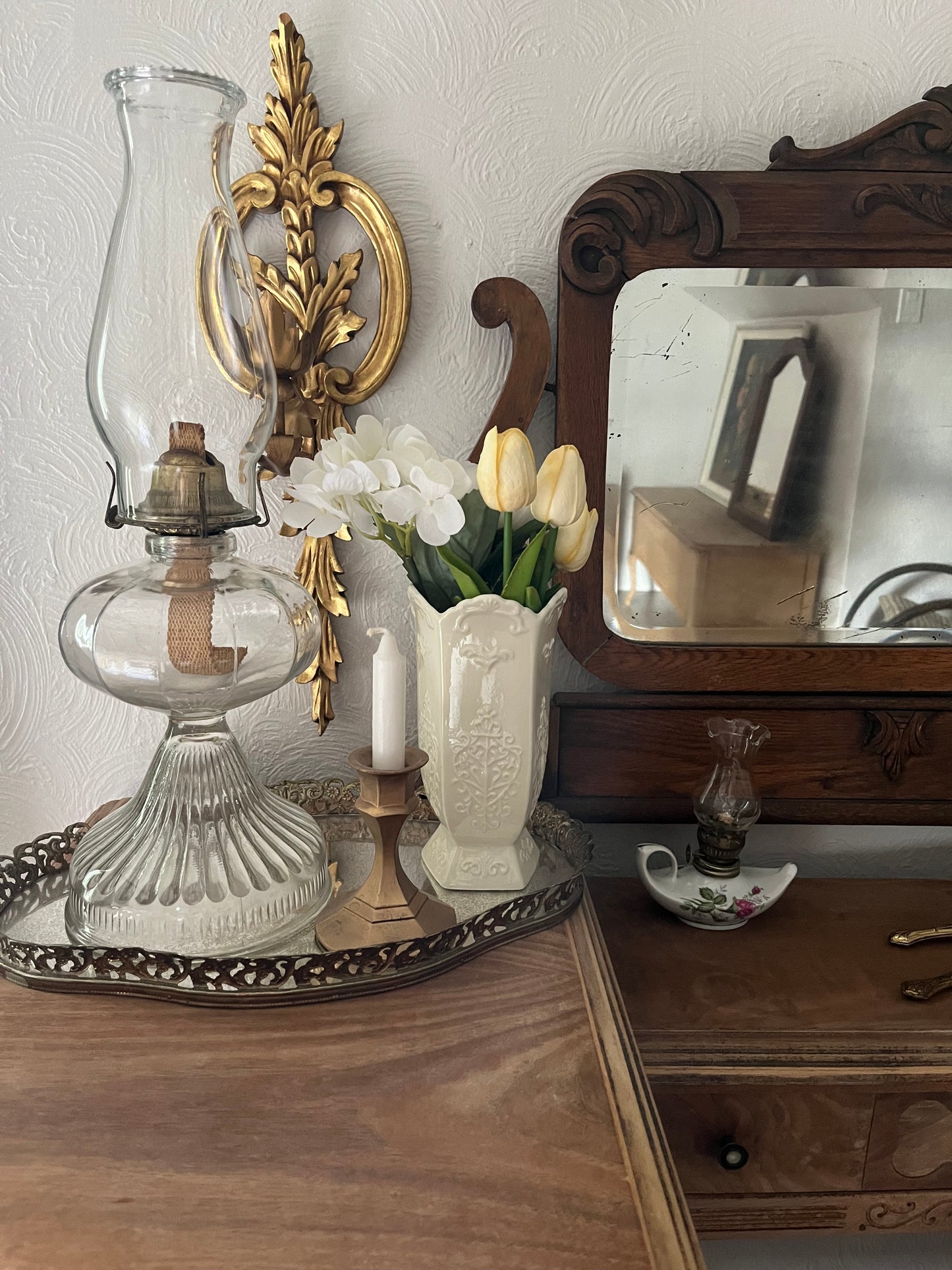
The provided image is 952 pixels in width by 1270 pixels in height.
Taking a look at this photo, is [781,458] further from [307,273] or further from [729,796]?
[307,273]

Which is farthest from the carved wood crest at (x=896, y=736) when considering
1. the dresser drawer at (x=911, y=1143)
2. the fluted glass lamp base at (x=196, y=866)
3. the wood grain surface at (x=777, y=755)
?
the fluted glass lamp base at (x=196, y=866)

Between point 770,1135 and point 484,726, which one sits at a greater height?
point 484,726

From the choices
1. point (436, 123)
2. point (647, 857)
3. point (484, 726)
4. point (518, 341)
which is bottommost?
point (647, 857)

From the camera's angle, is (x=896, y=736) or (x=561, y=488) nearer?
(x=561, y=488)

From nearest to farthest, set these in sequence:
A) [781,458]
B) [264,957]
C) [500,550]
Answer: [264,957], [500,550], [781,458]

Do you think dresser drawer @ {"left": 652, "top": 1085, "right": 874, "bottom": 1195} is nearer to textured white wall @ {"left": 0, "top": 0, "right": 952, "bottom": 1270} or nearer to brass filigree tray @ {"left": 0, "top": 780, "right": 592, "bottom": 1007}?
brass filigree tray @ {"left": 0, "top": 780, "right": 592, "bottom": 1007}

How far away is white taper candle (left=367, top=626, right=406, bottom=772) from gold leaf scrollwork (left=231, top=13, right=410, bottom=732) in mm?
248

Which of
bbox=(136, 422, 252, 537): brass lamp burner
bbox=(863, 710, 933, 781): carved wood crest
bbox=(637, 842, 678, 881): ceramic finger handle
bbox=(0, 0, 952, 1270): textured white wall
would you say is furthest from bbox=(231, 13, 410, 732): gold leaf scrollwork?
bbox=(863, 710, 933, 781): carved wood crest

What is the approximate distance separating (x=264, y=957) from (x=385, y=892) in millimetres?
86

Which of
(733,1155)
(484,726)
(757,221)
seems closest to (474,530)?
(484,726)

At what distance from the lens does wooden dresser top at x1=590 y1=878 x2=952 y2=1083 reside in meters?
0.63

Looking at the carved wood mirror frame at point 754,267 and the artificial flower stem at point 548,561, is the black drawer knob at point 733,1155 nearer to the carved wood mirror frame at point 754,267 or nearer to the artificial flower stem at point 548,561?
the carved wood mirror frame at point 754,267

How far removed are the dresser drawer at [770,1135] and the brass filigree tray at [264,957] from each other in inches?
6.6

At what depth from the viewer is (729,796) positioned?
765mm
